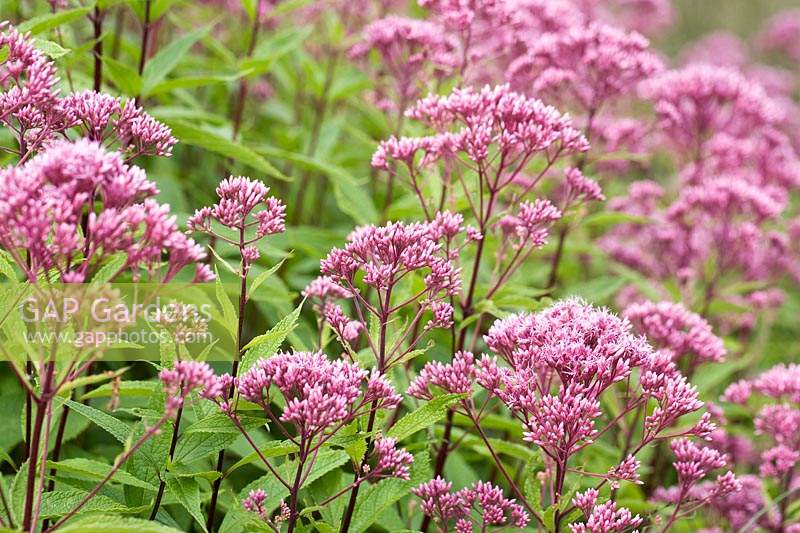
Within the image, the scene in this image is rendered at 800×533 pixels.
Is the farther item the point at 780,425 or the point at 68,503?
the point at 780,425

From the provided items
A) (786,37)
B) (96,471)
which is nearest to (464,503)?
(96,471)

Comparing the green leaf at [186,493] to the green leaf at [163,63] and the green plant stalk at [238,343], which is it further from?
the green leaf at [163,63]

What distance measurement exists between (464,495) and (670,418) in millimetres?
654

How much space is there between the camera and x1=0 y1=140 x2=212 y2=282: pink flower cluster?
1826 millimetres

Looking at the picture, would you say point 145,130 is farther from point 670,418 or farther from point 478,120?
point 670,418

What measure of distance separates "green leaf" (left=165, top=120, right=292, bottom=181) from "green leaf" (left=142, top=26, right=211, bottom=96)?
23cm

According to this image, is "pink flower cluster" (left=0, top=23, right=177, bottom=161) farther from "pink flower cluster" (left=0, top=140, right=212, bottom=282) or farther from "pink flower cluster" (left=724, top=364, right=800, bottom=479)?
"pink flower cluster" (left=724, top=364, right=800, bottom=479)

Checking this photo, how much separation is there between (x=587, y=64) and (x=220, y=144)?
186cm

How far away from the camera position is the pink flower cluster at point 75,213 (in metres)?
1.83

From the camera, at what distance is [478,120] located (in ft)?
9.65

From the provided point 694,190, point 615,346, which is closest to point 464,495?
point 615,346

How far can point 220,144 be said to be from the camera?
131 inches

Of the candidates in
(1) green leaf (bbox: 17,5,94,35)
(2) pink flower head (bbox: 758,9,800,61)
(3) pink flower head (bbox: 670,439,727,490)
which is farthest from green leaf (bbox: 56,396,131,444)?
(2) pink flower head (bbox: 758,9,800,61)

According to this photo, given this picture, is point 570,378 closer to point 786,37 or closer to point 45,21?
point 45,21
